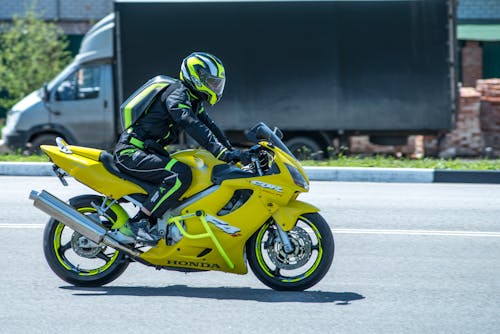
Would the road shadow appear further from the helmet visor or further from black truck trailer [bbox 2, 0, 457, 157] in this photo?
black truck trailer [bbox 2, 0, 457, 157]

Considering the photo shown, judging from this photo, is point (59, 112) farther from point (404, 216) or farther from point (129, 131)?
point (129, 131)

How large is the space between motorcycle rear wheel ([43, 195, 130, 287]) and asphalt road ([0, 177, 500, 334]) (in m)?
0.08

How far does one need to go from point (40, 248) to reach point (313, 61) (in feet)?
32.1

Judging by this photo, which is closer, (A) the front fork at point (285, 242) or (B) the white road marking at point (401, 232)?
(A) the front fork at point (285, 242)

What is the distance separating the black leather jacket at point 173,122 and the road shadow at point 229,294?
93 centimetres

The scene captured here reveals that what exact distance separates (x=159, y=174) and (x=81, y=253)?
2.46ft

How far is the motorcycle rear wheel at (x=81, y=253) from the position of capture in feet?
23.8

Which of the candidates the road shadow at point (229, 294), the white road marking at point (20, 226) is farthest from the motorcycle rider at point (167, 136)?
the white road marking at point (20, 226)

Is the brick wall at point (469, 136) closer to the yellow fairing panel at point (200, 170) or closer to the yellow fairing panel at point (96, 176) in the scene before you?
the yellow fairing panel at point (200, 170)

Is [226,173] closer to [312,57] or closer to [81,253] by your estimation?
[81,253]

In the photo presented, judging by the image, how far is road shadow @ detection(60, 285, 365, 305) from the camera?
7.04 metres

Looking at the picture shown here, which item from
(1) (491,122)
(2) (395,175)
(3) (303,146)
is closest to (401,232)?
(2) (395,175)

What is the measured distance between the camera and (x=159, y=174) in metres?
7.11

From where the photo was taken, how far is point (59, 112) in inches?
698
